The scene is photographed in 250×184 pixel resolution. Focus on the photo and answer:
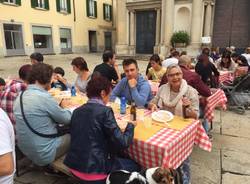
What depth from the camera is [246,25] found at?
15547 mm

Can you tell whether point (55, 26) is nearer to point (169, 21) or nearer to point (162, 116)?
point (169, 21)

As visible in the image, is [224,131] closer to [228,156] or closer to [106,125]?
[228,156]

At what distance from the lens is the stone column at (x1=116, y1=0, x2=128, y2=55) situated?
61.5 feet

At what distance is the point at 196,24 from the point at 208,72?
37.0 ft

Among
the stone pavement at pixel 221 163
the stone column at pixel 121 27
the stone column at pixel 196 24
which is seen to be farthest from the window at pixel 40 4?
the stone pavement at pixel 221 163

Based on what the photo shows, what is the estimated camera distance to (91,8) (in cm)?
2498

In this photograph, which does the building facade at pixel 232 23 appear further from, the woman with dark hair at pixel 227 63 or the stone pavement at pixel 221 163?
the stone pavement at pixel 221 163

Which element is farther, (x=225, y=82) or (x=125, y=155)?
(x=225, y=82)

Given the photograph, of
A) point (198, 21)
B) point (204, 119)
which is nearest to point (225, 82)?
point (204, 119)

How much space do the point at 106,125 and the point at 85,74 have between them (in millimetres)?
2616

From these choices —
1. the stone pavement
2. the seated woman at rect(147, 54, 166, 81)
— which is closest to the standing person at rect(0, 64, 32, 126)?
the stone pavement

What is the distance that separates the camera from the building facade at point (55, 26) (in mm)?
17812

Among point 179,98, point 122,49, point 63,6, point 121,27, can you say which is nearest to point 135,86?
point 179,98

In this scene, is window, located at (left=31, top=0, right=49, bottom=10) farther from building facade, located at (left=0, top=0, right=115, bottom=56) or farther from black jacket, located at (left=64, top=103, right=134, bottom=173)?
black jacket, located at (left=64, top=103, right=134, bottom=173)
